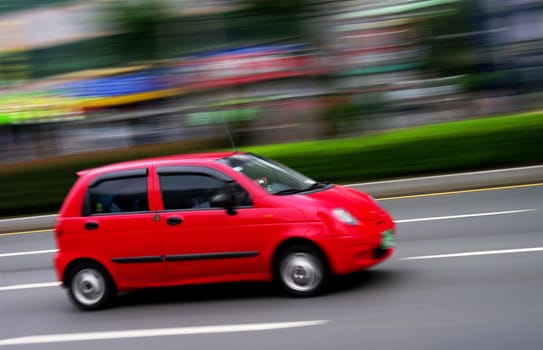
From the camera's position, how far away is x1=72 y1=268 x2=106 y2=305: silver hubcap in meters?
8.17

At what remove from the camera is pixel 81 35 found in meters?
24.5

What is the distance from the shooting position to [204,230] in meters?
7.58

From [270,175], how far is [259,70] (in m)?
14.3

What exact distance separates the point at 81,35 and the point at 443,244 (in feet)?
58.4

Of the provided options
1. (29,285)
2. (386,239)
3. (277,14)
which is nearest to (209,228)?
(386,239)

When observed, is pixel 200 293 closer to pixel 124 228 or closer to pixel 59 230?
pixel 124 228

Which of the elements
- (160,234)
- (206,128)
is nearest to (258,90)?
(206,128)

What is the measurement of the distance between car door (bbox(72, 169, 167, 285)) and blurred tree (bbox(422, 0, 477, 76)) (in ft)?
51.8

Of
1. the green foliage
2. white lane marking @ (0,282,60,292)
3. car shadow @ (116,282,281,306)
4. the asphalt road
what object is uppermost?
the green foliage

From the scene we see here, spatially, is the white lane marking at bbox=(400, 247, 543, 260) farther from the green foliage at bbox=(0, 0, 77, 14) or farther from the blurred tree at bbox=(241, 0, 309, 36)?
the green foliage at bbox=(0, 0, 77, 14)

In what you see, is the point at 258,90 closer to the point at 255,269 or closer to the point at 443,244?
the point at 443,244

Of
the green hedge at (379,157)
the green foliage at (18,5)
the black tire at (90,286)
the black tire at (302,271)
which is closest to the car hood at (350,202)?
the black tire at (302,271)

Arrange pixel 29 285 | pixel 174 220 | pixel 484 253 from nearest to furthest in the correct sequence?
1. pixel 174 220
2. pixel 484 253
3. pixel 29 285

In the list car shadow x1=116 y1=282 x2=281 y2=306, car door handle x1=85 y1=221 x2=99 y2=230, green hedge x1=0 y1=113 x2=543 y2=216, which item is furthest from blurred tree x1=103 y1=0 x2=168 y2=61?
car door handle x1=85 y1=221 x2=99 y2=230
